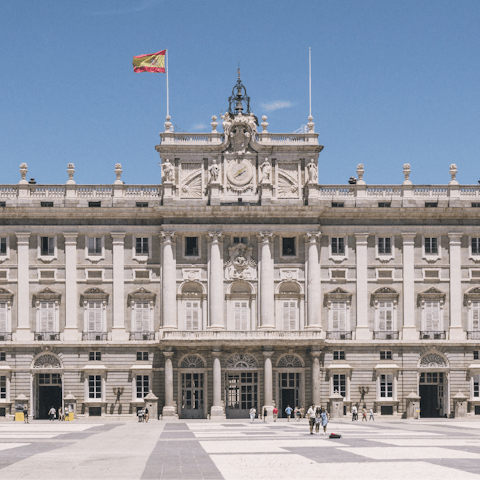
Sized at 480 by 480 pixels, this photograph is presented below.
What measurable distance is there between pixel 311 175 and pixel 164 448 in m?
37.2

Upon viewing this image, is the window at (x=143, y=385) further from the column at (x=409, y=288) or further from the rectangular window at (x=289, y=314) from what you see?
the column at (x=409, y=288)

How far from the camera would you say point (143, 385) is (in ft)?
230

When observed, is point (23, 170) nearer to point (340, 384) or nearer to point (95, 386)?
point (95, 386)

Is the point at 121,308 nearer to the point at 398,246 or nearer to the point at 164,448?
the point at 398,246

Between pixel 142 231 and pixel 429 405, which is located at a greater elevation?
pixel 142 231

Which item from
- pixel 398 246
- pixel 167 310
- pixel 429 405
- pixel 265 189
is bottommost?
pixel 429 405

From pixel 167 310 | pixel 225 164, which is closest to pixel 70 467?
pixel 167 310

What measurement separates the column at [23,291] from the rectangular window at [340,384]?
2453 cm

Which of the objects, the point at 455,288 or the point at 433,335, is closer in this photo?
the point at 433,335

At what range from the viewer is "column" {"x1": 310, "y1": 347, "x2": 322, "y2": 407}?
68.9 m

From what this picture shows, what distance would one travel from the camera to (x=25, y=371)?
6962cm

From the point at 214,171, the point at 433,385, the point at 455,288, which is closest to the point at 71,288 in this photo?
the point at 214,171

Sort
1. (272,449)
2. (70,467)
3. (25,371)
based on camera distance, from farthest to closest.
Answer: (25,371) < (272,449) < (70,467)

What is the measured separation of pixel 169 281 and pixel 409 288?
763 inches
